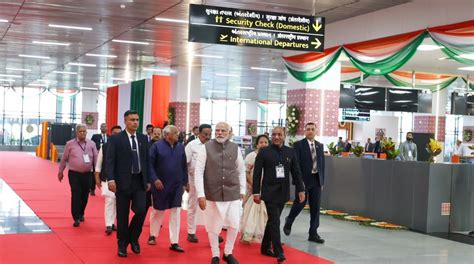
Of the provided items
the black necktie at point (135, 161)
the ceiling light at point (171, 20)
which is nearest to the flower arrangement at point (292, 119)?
the ceiling light at point (171, 20)

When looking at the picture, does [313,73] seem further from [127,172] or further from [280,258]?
[127,172]

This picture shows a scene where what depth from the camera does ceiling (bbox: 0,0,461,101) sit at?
12617 millimetres

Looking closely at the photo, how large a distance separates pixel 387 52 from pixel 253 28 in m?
3.15

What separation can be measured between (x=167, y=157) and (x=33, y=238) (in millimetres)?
2034

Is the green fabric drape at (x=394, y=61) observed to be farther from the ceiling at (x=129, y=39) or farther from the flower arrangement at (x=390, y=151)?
the flower arrangement at (x=390, y=151)

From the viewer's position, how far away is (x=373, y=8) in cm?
1228

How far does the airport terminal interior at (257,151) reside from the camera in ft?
23.7

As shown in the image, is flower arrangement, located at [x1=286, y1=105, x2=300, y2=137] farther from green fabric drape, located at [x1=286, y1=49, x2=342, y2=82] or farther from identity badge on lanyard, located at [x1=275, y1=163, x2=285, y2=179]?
identity badge on lanyard, located at [x1=275, y1=163, x2=285, y2=179]

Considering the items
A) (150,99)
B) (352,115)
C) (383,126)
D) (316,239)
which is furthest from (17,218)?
(383,126)

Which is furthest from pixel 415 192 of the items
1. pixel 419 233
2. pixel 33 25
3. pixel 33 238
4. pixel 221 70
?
pixel 221 70

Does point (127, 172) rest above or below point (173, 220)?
above

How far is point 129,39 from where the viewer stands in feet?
57.2

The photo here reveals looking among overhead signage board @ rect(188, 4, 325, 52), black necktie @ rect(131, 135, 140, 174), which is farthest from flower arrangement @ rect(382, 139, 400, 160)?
black necktie @ rect(131, 135, 140, 174)

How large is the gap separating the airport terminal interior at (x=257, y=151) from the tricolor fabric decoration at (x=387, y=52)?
0.10 feet
